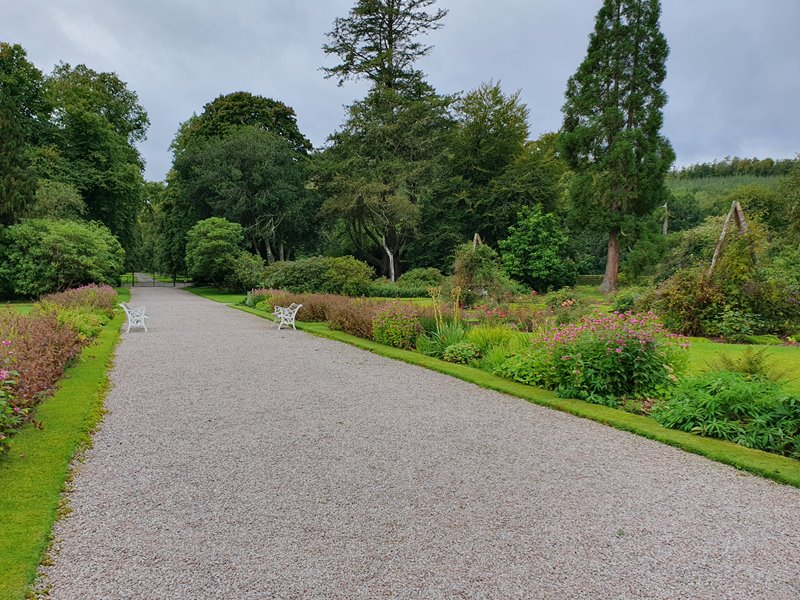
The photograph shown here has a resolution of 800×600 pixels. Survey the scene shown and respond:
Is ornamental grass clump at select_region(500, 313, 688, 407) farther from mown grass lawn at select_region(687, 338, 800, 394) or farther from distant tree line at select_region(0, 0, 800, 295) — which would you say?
distant tree line at select_region(0, 0, 800, 295)

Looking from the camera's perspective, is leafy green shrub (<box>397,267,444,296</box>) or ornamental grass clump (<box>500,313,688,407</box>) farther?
leafy green shrub (<box>397,267,444,296</box>)

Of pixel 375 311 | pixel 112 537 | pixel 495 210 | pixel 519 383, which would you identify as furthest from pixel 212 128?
pixel 112 537

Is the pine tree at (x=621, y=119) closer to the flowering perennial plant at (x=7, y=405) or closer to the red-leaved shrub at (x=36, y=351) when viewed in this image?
the red-leaved shrub at (x=36, y=351)

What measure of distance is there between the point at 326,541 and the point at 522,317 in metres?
7.71

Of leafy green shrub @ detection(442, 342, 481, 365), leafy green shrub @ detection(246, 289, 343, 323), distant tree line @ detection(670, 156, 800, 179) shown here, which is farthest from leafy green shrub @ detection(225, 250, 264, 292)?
distant tree line @ detection(670, 156, 800, 179)

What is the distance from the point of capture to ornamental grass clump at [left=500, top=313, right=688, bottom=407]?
5844mm

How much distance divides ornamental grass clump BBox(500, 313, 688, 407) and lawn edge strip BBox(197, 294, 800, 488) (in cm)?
25

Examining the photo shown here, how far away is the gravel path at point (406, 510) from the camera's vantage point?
247 centimetres

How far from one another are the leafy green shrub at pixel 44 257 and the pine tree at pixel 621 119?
80.2 feet

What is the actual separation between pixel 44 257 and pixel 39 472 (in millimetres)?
21873

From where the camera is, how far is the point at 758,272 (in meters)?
11.5

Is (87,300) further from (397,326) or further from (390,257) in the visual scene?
(390,257)

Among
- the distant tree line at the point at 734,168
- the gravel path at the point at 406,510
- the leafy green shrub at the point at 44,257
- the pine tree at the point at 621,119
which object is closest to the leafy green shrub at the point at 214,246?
the leafy green shrub at the point at 44,257

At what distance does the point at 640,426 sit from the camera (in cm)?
496
